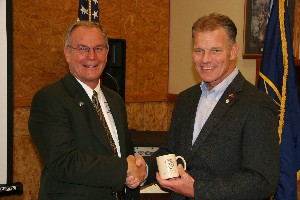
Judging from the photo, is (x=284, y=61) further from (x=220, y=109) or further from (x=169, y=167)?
(x=169, y=167)

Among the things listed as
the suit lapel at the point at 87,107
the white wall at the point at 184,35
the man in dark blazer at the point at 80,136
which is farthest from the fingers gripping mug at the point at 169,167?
the white wall at the point at 184,35

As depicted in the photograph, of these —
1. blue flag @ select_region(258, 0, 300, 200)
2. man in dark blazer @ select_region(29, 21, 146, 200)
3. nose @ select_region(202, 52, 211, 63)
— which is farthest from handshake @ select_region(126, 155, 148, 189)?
blue flag @ select_region(258, 0, 300, 200)

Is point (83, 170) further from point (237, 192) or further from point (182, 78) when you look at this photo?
point (182, 78)

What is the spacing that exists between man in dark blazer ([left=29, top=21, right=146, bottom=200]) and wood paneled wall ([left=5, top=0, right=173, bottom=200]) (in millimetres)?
2441

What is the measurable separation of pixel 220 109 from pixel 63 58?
3.24 m

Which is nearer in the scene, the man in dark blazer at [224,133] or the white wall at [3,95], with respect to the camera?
the man in dark blazer at [224,133]

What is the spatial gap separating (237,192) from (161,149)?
673 mm

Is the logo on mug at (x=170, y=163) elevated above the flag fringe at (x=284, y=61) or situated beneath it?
situated beneath

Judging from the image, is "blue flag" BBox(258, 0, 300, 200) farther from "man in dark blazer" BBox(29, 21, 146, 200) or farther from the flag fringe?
"man in dark blazer" BBox(29, 21, 146, 200)

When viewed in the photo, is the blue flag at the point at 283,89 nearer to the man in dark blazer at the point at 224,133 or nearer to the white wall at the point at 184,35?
the man in dark blazer at the point at 224,133

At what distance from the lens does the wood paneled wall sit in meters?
4.61

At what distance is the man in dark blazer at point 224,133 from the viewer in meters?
1.81

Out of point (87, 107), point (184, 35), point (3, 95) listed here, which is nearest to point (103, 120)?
point (87, 107)

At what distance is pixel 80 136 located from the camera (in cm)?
215
